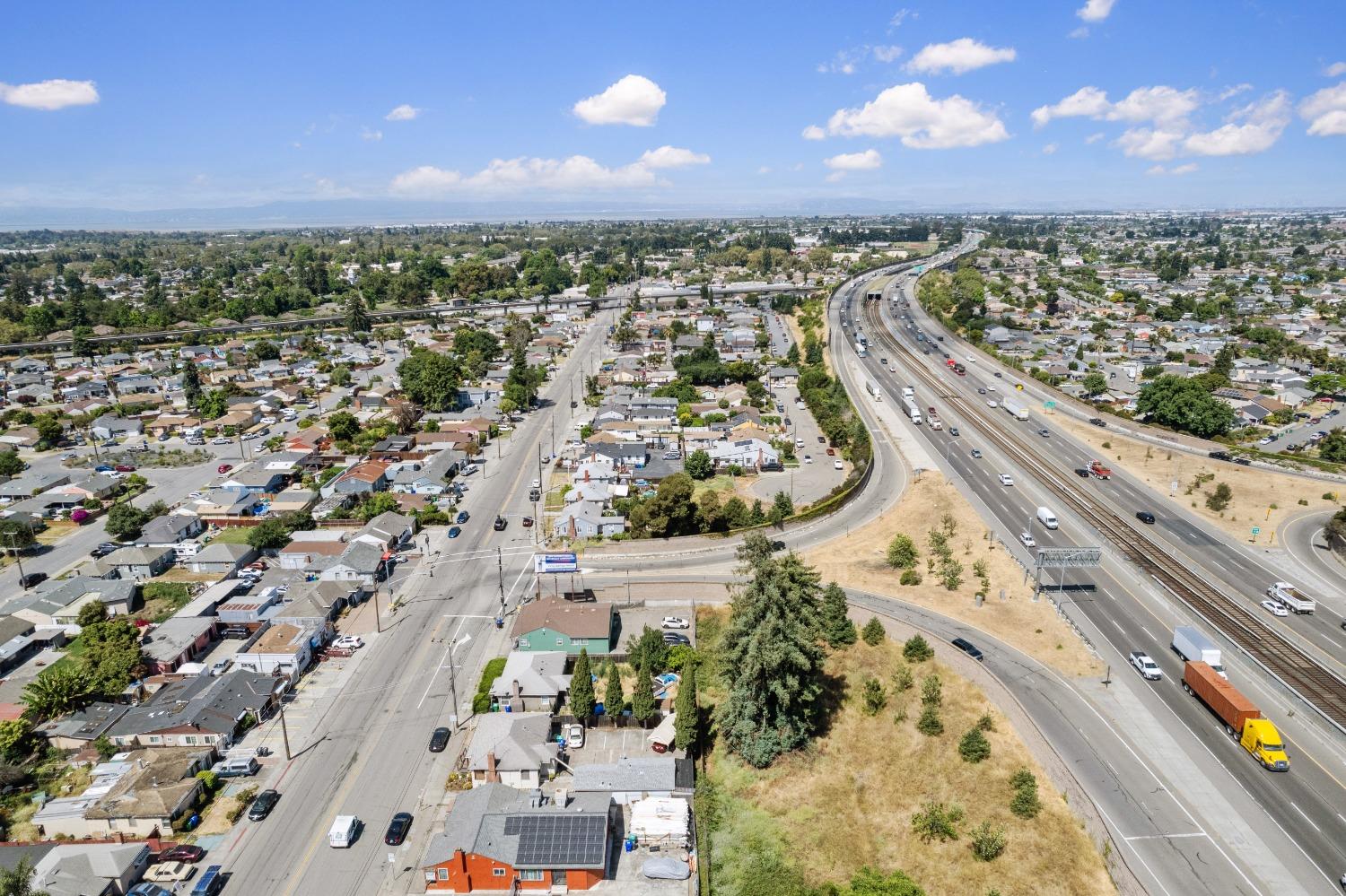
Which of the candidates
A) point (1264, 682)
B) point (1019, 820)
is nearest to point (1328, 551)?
point (1264, 682)

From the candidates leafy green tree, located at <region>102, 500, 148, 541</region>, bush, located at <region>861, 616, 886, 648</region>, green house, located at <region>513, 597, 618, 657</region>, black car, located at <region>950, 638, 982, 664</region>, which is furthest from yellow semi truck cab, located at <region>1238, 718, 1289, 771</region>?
leafy green tree, located at <region>102, 500, 148, 541</region>

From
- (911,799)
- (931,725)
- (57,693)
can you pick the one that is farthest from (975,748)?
(57,693)

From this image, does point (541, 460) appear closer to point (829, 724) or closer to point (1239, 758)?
point (829, 724)

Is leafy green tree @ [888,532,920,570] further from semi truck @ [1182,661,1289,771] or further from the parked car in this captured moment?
semi truck @ [1182,661,1289,771]

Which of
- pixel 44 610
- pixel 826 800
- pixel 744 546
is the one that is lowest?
pixel 826 800

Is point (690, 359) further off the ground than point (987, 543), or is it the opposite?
point (690, 359)

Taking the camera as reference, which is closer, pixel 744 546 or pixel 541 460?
pixel 744 546

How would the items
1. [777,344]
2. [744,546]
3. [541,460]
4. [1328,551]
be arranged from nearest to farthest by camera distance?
[744,546] → [1328,551] → [541,460] → [777,344]
